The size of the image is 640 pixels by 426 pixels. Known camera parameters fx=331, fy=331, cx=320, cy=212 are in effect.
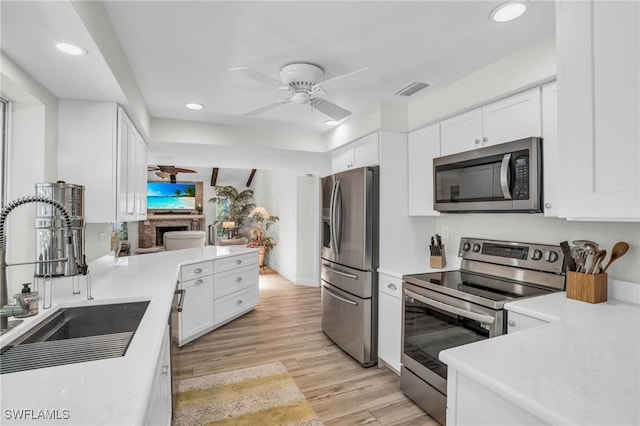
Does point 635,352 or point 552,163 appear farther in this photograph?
point 552,163

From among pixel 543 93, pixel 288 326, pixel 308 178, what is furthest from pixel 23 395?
pixel 308 178

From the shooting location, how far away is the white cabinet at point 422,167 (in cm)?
282

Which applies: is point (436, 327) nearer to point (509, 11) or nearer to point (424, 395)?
point (424, 395)

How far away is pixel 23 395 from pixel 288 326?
128 inches

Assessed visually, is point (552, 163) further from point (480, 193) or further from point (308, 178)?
point (308, 178)

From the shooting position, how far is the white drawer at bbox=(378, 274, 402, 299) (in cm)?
268

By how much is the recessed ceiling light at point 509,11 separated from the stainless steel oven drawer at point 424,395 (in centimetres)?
218

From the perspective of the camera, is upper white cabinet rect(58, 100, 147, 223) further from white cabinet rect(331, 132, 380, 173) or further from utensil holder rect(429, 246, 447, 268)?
utensil holder rect(429, 246, 447, 268)

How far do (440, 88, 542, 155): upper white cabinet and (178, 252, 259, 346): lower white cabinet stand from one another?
8.55 ft

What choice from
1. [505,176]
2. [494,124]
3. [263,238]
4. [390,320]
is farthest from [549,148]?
[263,238]

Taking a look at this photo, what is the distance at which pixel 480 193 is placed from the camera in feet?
7.52

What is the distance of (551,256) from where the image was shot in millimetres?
2092

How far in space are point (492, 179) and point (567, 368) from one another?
4.95 feet

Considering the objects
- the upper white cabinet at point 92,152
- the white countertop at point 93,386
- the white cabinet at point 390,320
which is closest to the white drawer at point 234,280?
the upper white cabinet at point 92,152
